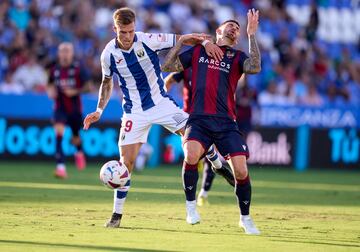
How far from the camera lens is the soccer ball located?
34.3ft

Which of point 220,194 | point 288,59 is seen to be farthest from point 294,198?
point 288,59

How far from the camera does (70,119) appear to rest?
19.5m

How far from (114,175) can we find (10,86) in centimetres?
1266

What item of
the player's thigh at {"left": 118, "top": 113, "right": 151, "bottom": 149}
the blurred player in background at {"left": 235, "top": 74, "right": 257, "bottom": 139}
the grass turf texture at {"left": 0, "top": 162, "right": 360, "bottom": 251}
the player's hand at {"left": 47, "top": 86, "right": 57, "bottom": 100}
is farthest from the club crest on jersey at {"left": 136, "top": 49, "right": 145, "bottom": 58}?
the player's hand at {"left": 47, "top": 86, "right": 57, "bottom": 100}

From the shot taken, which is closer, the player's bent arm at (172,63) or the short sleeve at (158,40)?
the player's bent arm at (172,63)

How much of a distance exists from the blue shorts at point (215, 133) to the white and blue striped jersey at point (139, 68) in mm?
868

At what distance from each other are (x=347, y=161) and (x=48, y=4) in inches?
350

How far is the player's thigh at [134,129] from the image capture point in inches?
433

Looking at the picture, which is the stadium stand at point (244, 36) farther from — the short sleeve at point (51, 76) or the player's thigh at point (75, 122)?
the short sleeve at point (51, 76)

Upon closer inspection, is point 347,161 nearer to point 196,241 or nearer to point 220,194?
point 220,194

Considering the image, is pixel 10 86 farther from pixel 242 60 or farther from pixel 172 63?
pixel 242 60

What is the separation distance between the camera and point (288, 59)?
2750cm

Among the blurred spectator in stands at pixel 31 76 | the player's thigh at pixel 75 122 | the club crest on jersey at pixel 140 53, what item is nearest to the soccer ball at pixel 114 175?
the club crest on jersey at pixel 140 53

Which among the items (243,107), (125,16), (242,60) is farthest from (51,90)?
(242,60)
